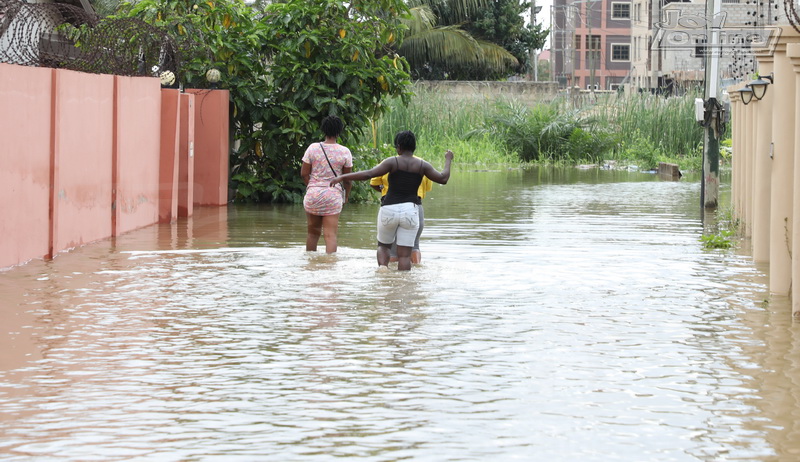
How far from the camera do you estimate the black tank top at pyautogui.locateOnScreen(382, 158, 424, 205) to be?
39.2 feet

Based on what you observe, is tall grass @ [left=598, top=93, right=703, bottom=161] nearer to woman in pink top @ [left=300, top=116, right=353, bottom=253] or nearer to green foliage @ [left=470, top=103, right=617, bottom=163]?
green foliage @ [left=470, top=103, right=617, bottom=163]

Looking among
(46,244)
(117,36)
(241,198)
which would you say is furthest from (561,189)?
(46,244)

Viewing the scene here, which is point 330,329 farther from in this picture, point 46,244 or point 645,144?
point 645,144

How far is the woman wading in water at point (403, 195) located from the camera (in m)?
11.9

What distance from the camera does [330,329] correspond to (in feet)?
29.6

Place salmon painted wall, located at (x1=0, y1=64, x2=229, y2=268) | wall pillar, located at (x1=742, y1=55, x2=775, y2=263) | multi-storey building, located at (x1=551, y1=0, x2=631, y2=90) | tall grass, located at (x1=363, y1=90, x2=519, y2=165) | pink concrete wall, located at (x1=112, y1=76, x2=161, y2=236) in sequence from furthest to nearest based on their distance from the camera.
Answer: multi-storey building, located at (x1=551, y1=0, x2=631, y2=90) → tall grass, located at (x1=363, y1=90, x2=519, y2=165) → pink concrete wall, located at (x1=112, y1=76, x2=161, y2=236) → wall pillar, located at (x1=742, y1=55, x2=775, y2=263) → salmon painted wall, located at (x1=0, y1=64, x2=229, y2=268)

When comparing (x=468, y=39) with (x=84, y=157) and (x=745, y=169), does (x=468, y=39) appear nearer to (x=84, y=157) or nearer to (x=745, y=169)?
(x=745, y=169)

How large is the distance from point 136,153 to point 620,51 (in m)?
95.5

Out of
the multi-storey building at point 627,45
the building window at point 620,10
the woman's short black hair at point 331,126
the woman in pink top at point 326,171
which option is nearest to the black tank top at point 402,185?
the woman in pink top at point 326,171

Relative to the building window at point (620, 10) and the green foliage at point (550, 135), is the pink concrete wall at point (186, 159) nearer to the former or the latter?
the green foliage at point (550, 135)

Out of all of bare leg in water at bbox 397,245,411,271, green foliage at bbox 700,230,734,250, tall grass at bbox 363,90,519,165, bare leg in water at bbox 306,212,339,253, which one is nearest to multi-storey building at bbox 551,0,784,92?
tall grass at bbox 363,90,519,165

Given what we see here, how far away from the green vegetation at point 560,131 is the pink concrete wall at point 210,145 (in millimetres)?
17758

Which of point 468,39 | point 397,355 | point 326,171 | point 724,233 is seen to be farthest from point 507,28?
point 397,355

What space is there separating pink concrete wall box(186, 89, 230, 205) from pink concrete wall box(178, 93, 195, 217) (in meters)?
1.13
